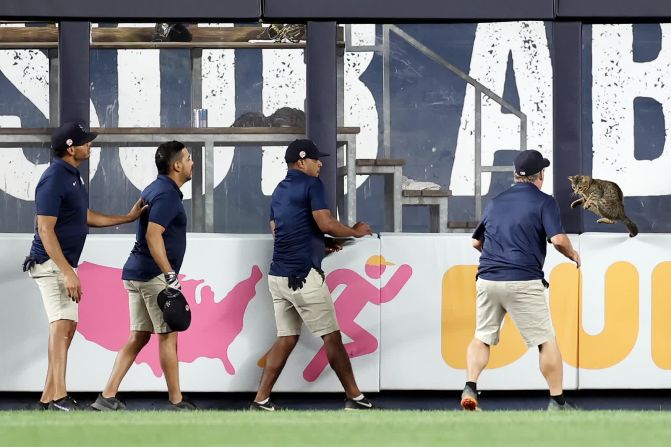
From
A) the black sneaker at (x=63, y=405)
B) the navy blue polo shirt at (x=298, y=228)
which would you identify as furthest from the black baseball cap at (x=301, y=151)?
the black sneaker at (x=63, y=405)

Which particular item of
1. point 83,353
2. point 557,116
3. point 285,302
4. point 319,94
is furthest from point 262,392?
point 557,116

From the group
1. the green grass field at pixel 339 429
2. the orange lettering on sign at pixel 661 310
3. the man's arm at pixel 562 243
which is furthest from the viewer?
the orange lettering on sign at pixel 661 310

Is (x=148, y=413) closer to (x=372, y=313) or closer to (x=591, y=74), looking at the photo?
(x=372, y=313)

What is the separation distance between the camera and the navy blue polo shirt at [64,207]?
373 inches

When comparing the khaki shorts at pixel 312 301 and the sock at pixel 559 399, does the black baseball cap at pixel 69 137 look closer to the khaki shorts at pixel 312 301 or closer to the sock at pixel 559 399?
the khaki shorts at pixel 312 301

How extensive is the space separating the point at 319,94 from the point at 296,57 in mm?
335

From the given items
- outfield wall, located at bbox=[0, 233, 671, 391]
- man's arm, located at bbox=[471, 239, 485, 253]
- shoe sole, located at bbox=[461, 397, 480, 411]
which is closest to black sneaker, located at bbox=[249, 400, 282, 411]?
outfield wall, located at bbox=[0, 233, 671, 391]

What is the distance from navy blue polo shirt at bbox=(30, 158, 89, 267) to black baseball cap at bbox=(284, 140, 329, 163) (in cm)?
147

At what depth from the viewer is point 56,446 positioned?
7371 millimetres

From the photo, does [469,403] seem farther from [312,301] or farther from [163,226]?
[163,226]

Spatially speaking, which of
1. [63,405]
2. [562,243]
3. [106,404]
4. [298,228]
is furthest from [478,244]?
[63,405]

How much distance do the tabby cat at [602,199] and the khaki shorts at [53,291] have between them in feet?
12.3

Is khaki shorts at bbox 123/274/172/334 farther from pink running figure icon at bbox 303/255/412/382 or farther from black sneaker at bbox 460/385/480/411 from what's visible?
black sneaker at bbox 460/385/480/411

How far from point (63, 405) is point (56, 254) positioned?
39.9 inches
